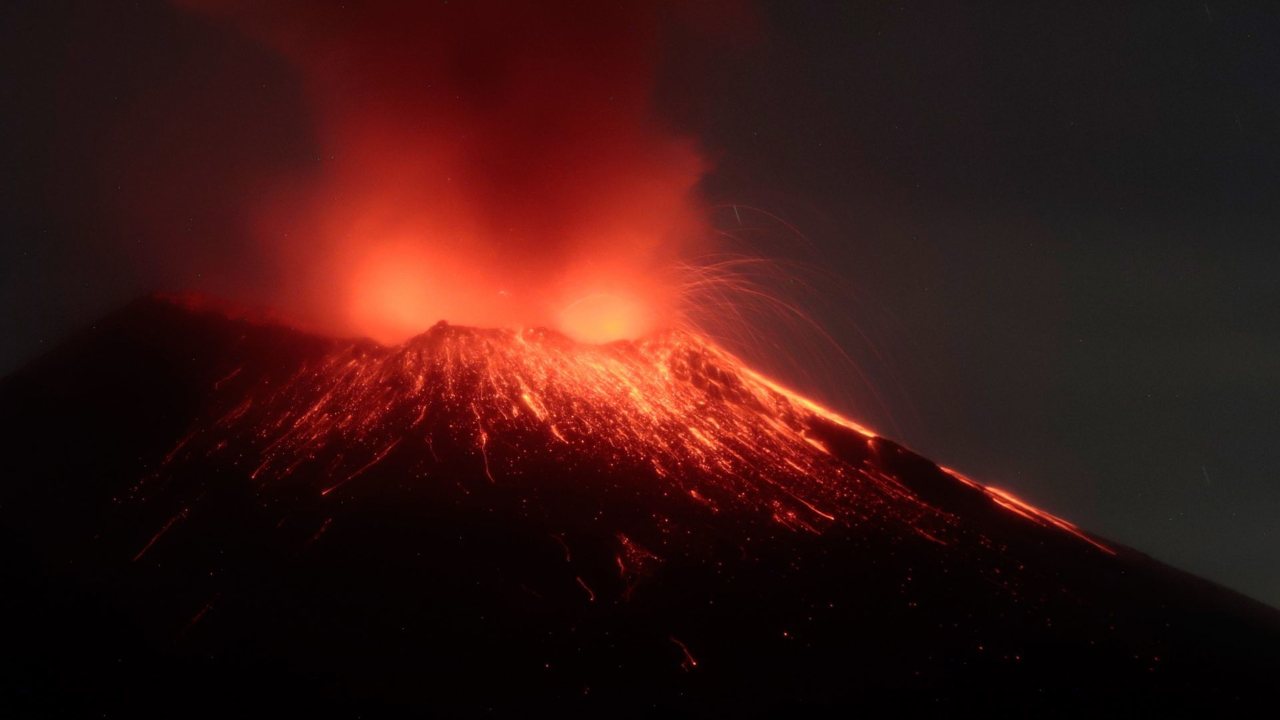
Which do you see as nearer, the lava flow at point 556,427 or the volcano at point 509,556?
the volcano at point 509,556

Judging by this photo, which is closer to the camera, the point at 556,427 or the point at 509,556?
the point at 509,556

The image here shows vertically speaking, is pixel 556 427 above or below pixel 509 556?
above

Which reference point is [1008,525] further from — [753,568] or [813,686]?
[813,686]

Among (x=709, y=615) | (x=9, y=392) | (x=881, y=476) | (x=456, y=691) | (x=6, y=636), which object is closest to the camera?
(x=456, y=691)

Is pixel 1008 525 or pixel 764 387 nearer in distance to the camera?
pixel 1008 525

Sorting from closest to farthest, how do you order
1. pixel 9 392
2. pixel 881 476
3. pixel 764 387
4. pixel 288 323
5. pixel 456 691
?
pixel 456 691 → pixel 9 392 → pixel 881 476 → pixel 288 323 → pixel 764 387

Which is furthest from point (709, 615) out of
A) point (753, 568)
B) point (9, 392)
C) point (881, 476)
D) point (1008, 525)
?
point (9, 392)

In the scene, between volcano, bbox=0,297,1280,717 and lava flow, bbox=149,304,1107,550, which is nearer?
volcano, bbox=0,297,1280,717

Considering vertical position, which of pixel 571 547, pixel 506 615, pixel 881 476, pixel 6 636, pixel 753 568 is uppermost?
pixel 881 476
